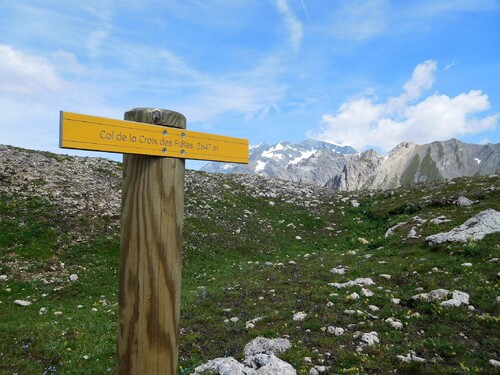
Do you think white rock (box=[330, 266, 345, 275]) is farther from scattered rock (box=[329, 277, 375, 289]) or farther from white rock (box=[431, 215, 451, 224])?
white rock (box=[431, 215, 451, 224])

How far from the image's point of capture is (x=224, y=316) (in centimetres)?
1155

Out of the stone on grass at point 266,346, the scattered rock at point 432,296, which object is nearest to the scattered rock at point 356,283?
the scattered rock at point 432,296

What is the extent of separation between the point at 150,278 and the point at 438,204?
25679mm

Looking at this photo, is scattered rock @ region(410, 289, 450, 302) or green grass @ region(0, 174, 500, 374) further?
scattered rock @ region(410, 289, 450, 302)

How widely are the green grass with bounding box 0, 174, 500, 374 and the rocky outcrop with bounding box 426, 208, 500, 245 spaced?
2.09 feet

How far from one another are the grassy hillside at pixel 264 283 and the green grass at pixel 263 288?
5 centimetres

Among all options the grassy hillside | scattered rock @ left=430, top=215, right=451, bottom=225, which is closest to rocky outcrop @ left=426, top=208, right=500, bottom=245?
the grassy hillside

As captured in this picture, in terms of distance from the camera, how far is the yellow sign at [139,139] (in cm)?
347

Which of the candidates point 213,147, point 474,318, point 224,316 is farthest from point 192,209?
point 213,147

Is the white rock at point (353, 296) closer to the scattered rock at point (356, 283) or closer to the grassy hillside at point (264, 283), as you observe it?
the grassy hillside at point (264, 283)

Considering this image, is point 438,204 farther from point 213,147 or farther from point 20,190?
point 20,190

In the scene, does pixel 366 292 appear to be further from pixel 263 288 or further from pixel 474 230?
pixel 474 230

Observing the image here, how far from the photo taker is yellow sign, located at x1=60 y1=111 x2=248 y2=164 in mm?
3467

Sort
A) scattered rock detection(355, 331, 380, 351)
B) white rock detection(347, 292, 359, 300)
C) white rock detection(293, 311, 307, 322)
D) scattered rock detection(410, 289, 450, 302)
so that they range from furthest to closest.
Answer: white rock detection(347, 292, 359, 300), scattered rock detection(410, 289, 450, 302), white rock detection(293, 311, 307, 322), scattered rock detection(355, 331, 380, 351)
